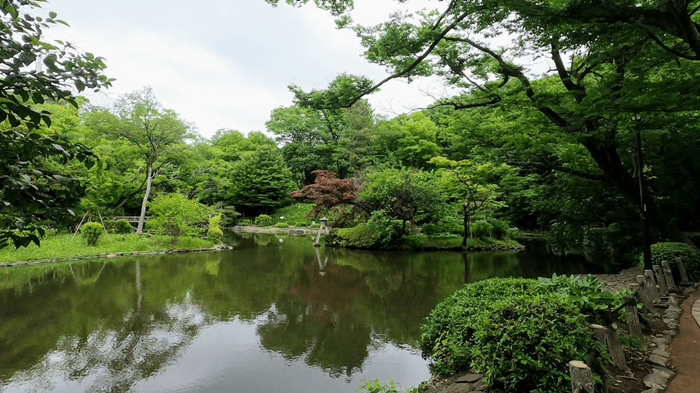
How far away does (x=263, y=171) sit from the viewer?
79.7 feet

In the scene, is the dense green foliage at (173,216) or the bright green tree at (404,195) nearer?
the dense green foliage at (173,216)

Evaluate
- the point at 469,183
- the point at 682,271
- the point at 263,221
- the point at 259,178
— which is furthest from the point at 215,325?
the point at 259,178

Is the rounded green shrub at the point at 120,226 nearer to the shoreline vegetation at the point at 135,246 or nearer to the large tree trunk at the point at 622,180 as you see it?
the shoreline vegetation at the point at 135,246

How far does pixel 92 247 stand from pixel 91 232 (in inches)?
20.6

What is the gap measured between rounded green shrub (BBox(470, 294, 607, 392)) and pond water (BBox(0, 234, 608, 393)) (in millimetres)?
1126

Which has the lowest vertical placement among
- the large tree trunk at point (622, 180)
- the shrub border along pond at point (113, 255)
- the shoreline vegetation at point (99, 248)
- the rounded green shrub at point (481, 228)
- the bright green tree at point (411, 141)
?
the shrub border along pond at point (113, 255)

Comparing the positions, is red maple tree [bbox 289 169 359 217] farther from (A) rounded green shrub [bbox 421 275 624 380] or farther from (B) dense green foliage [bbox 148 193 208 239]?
(A) rounded green shrub [bbox 421 275 624 380]

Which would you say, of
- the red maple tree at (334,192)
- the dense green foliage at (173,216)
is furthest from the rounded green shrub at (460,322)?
the dense green foliage at (173,216)

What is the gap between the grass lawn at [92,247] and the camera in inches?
358

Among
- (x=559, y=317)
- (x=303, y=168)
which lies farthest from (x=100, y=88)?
(x=303, y=168)

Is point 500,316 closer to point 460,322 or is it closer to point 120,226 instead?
point 460,322

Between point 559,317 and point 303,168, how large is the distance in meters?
24.9

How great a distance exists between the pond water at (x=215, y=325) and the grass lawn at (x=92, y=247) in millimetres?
1011

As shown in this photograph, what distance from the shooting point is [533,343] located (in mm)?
2334
